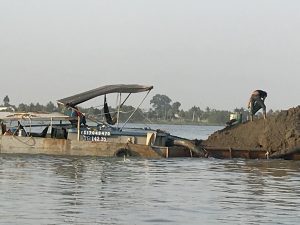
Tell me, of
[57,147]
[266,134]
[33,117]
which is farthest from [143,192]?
[266,134]

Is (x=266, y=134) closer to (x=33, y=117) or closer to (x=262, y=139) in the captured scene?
(x=262, y=139)

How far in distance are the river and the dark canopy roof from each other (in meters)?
2.88

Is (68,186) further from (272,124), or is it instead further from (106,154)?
(272,124)

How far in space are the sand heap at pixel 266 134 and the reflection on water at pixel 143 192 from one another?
124 inches

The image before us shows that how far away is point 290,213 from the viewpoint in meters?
17.0

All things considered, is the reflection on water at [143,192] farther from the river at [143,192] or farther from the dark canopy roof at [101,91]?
the dark canopy roof at [101,91]

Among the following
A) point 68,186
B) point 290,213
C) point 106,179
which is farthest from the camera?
point 106,179

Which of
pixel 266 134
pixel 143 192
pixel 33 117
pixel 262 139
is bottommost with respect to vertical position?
pixel 143 192

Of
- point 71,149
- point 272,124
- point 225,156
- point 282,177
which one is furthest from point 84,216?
point 272,124

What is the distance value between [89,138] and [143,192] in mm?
12906

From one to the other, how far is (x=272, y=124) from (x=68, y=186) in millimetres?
16315

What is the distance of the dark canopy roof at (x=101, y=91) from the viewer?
33594 millimetres

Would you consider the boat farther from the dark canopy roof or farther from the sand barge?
the sand barge

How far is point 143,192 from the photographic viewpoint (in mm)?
20312
